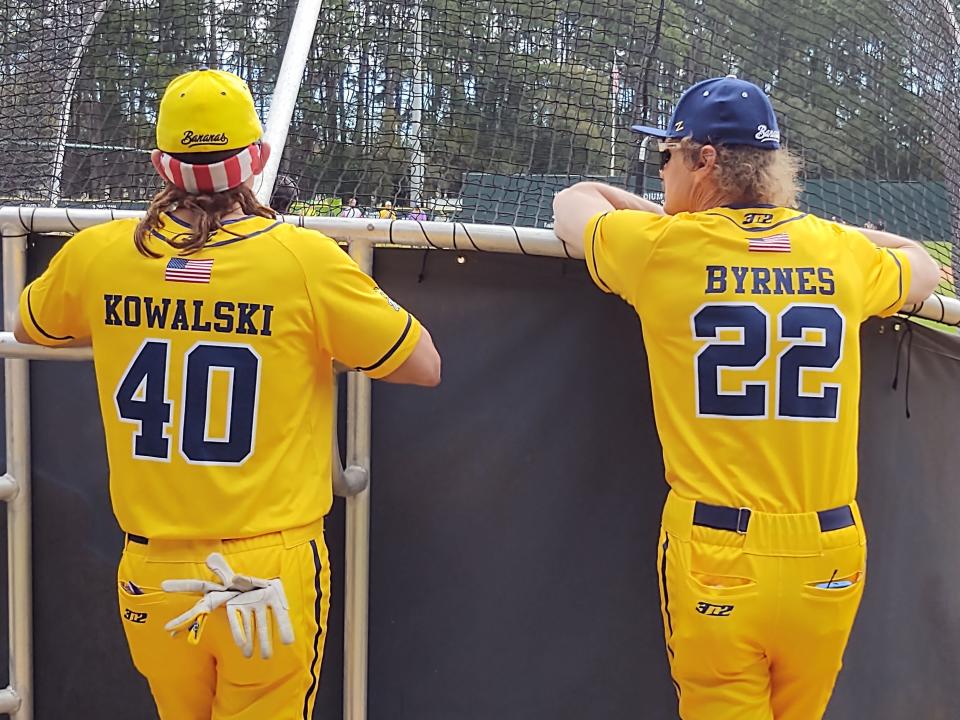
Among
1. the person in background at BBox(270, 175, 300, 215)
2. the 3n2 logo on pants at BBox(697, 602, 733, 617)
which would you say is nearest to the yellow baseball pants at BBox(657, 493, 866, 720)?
the 3n2 logo on pants at BBox(697, 602, 733, 617)

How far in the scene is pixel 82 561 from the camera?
9.63 feet

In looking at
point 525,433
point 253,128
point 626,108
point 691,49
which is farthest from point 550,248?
point 691,49

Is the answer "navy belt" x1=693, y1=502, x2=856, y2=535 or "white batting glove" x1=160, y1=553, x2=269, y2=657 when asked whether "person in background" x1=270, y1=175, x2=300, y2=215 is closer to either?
"white batting glove" x1=160, y1=553, x2=269, y2=657

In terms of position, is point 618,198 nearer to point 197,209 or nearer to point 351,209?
point 197,209

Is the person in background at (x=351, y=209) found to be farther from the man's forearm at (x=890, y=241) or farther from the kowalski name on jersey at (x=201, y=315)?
the man's forearm at (x=890, y=241)

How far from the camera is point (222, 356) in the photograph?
210 centimetres

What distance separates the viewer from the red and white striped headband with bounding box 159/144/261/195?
2.13 m

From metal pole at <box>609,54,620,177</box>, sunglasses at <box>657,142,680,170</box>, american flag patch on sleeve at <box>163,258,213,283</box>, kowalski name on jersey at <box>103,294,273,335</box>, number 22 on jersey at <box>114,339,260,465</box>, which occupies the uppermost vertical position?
metal pole at <box>609,54,620,177</box>

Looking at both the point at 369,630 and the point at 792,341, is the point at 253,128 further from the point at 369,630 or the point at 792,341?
the point at 369,630

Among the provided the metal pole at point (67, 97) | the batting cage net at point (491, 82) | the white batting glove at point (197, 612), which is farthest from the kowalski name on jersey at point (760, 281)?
the metal pole at point (67, 97)

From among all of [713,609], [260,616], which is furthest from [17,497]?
[713,609]

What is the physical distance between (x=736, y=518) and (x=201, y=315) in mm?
1235

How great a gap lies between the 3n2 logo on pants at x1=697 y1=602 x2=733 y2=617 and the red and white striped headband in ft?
4.50

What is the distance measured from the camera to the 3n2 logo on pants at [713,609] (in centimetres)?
218
